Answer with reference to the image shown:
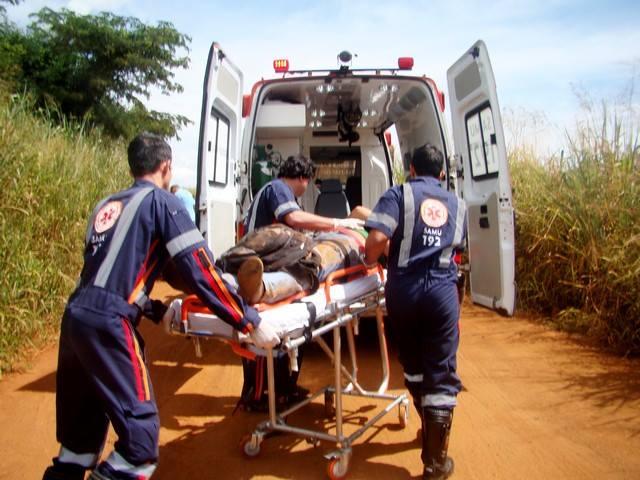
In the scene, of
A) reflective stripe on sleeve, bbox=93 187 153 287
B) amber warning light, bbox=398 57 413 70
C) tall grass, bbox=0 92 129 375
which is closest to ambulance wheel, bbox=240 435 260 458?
reflective stripe on sleeve, bbox=93 187 153 287

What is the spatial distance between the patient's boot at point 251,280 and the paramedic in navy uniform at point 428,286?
70 cm

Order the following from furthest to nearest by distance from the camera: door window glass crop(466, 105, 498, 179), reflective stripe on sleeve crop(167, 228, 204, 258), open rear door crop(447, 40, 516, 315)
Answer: door window glass crop(466, 105, 498, 179)
open rear door crop(447, 40, 516, 315)
reflective stripe on sleeve crop(167, 228, 204, 258)

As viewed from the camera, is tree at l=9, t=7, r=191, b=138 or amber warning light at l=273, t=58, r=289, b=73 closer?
amber warning light at l=273, t=58, r=289, b=73

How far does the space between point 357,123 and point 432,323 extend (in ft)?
13.8

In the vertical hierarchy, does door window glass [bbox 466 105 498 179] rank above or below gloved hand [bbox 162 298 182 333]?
above

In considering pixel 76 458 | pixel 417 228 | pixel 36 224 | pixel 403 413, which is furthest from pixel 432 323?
pixel 36 224

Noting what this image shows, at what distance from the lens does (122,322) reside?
6.93 ft

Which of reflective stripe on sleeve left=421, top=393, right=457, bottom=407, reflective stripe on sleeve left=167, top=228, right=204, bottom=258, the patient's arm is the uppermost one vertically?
reflective stripe on sleeve left=167, top=228, right=204, bottom=258

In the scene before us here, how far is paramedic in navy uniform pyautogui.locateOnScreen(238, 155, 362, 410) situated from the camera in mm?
3541

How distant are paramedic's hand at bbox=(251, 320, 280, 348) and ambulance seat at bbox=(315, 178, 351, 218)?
154 inches

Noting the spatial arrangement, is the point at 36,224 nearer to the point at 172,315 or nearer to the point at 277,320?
the point at 172,315

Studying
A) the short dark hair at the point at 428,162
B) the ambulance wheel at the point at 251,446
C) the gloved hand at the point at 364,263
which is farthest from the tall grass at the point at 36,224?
the short dark hair at the point at 428,162

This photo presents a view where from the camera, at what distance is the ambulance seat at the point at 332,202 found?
6207 millimetres

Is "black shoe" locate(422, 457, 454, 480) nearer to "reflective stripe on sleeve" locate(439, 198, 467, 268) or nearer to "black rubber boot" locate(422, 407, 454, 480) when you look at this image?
"black rubber boot" locate(422, 407, 454, 480)
